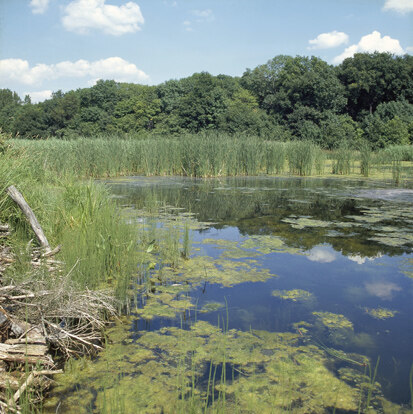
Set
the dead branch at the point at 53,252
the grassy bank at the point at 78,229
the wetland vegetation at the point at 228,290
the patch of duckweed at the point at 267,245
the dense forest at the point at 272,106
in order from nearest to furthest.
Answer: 1. the wetland vegetation at the point at 228,290
2. the dead branch at the point at 53,252
3. the grassy bank at the point at 78,229
4. the patch of duckweed at the point at 267,245
5. the dense forest at the point at 272,106

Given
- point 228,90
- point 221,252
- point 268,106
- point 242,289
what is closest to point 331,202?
point 221,252

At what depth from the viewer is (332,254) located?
16.0 ft

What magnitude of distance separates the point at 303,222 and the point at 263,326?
3.84 meters

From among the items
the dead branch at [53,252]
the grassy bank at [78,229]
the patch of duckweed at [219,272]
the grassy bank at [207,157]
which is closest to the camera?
the dead branch at [53,252]

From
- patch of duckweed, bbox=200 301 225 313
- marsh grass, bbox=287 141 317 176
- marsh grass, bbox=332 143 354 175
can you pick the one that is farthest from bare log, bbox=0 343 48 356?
marsh grass, bbox=332 143 354 175

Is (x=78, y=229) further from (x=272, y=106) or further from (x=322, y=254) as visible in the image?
(x=272, y=106)

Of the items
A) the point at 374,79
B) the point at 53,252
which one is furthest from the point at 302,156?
the point at 374,79

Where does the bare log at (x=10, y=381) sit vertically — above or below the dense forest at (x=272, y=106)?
below

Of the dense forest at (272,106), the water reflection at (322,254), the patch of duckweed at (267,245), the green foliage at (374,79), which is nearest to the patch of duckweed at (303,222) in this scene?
the patch of duckweed at (267,245)

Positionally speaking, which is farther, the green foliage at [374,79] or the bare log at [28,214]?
the green foliage at [374,79]

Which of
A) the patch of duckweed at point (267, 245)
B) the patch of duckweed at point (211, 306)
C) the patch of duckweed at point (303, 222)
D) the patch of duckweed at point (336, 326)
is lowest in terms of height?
the patch of duckweed at point (336, 326)

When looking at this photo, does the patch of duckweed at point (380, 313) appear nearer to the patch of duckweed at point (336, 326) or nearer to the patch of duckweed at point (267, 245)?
the patch of duckweed at point (336, 326)

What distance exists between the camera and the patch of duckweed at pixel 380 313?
324cm

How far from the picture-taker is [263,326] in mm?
3012
